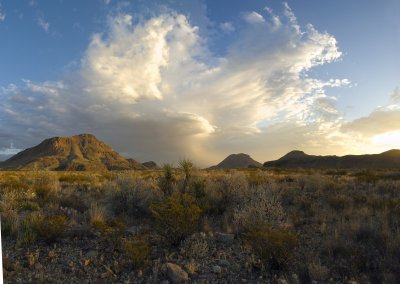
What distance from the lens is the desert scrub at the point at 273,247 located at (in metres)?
6.95

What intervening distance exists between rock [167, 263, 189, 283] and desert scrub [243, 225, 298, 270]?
1.71m

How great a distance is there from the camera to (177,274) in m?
6.48

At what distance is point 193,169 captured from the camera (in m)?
15.2

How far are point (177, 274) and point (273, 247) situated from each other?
208cm

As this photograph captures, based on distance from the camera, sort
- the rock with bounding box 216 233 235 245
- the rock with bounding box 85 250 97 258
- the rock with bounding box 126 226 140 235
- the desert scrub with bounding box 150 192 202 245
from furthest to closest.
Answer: the rock with bounding box 126 226 140 235 < the rock with bounding box 216 233 235 245 < the desert scrub with bounding box 150 192 202 245 < the rock with bounding box 85 250 97 258

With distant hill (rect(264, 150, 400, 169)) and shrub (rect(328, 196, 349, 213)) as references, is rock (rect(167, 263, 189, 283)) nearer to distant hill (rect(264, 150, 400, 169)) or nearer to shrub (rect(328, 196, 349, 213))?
shrub (rect(328, 196, 349, 213))

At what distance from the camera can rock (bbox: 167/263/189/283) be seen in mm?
6402

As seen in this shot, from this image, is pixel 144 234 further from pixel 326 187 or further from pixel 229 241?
pixel 326 187

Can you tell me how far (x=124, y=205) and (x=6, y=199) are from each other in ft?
13.7

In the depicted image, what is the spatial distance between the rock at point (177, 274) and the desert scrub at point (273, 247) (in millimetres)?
1713

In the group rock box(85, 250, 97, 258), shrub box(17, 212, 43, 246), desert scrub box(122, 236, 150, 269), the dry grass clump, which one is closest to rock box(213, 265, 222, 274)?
the dry grass clump

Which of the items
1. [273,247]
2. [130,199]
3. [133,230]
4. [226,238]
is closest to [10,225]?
[133,230]

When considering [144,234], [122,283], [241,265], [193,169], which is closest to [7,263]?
[122,283]

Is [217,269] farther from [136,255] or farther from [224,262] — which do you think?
[136,255]
